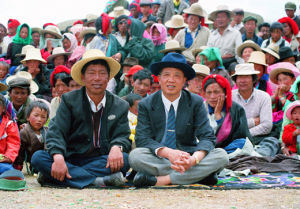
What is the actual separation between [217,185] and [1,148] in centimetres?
227

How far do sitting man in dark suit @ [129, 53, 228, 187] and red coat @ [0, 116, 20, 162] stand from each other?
1.30 m

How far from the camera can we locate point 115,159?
13.3 feet

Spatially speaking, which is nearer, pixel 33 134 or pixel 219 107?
pixel 33 134

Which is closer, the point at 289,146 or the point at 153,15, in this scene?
the point at 289,146

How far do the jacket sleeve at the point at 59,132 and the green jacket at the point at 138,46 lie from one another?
4614 mm

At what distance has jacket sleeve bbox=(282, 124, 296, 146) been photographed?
18.8 feet

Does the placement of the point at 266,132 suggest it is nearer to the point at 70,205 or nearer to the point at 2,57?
the point at 70,205

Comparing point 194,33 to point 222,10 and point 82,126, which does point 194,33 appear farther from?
point 82,126

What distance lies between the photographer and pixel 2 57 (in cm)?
1003

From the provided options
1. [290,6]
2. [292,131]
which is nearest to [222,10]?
[290,6]


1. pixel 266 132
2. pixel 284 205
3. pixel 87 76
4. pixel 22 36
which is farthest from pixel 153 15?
pixel 284 205

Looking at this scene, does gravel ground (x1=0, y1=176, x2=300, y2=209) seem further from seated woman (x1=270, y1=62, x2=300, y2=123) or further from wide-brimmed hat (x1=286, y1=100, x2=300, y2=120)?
seated woman (x1=270, y1=62, x2=300, y2=123)

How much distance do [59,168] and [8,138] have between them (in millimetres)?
941

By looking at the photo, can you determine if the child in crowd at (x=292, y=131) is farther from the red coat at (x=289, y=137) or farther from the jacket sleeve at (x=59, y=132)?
the jacket sleeve at (x=59, y=132)
